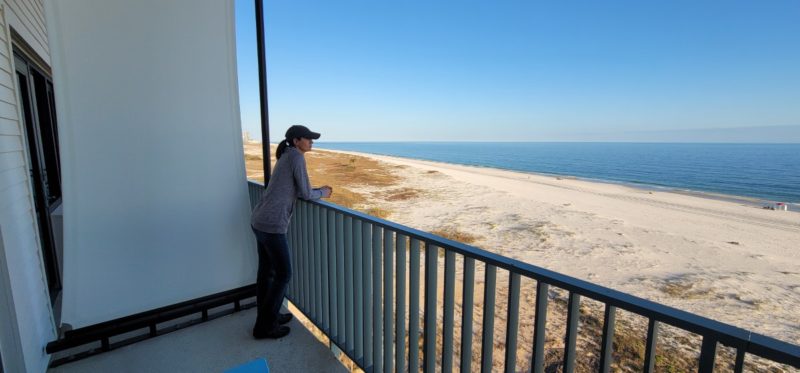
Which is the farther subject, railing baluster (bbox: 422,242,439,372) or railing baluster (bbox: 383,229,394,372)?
railing baluster (bbox: 383,229,394,372)

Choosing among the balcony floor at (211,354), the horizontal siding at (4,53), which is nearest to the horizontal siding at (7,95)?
the horizontal siding at (4,53)

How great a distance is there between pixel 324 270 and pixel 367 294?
0.52 meters

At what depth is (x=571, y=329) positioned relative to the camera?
1199 mm

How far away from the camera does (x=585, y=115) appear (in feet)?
270

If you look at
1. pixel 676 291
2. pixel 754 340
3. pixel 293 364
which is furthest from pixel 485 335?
pixel 676 291

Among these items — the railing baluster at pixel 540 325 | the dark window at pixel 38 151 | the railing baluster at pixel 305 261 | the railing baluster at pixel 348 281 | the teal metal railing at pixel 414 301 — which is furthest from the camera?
the dark window at pixel 38 151

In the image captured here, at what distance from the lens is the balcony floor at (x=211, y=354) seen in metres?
2.46

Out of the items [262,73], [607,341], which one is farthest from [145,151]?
[607,341]

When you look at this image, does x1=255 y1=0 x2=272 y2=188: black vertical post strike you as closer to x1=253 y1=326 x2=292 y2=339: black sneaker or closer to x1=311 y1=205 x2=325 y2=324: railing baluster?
x1=311 y1=205 x2=325 y2=324: railing baluster

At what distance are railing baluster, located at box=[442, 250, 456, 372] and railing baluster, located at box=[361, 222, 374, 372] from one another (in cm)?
61

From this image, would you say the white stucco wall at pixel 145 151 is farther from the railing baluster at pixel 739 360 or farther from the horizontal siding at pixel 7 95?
the railing baluster at pixel 739 360

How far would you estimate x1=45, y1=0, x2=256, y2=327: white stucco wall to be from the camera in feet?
7.98

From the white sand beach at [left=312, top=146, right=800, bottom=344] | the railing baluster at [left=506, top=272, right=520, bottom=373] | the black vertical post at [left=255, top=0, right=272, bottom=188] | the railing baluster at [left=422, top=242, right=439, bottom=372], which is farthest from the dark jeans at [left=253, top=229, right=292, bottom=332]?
the white sand beach at [left=312, top=146, right=800, bottom=344]

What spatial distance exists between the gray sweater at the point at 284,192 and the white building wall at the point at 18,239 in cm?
130
